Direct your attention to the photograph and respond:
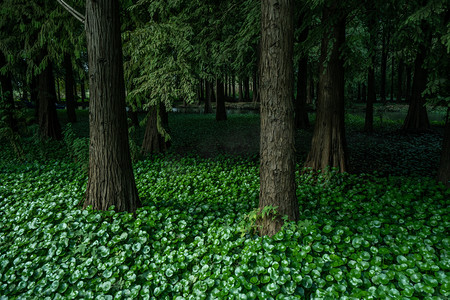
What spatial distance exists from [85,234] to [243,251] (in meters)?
2.24

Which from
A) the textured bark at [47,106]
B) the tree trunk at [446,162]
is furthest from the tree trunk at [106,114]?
the textured bark at [47,106]

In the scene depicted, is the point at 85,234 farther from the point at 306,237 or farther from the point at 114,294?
the point at 306,237

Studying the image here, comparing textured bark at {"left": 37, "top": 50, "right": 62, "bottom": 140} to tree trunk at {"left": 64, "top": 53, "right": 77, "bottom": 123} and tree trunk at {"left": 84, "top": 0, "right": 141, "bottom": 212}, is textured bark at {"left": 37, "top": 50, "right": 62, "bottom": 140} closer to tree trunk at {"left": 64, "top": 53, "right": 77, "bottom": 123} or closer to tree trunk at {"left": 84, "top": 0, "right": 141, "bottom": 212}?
tree trunk at {"left": 64, "top": 53, "right": 77, "bottom": 123}

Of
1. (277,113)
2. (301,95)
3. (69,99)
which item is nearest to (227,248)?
(277,113)

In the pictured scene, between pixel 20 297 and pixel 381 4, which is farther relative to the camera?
pixel 381 4

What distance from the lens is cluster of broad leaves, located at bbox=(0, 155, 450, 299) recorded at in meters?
2.66

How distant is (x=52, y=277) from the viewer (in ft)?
9.77

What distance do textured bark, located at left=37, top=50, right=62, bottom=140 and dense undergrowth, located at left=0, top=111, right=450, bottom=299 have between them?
5478mm

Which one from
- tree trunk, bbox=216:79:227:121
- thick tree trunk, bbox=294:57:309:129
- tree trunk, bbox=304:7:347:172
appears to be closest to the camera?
tree trunk, bbox=304:7:347:172

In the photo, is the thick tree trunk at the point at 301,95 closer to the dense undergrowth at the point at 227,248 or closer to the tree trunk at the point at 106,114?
the dense undergrowth at the point at 227,248

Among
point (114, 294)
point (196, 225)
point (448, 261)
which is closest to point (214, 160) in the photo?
point (196, 225)

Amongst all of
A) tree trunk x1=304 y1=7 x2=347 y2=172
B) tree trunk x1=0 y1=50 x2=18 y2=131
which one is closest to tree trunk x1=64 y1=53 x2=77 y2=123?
tree trunk x1=0 y1=50 x2=18 y2=131

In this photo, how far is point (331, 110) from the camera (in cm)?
591

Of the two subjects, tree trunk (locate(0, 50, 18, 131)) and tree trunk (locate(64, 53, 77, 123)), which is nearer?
tree trunk (locate(0, 50, 18, 131))
